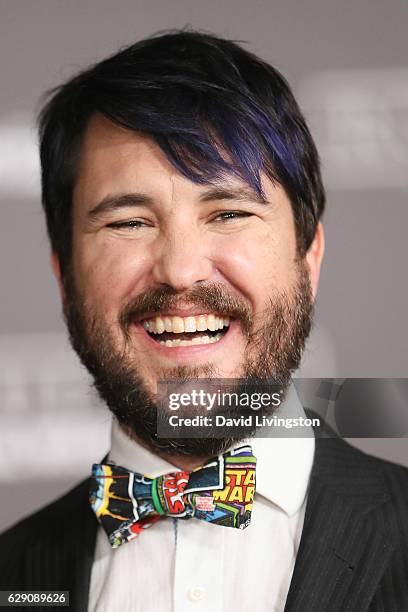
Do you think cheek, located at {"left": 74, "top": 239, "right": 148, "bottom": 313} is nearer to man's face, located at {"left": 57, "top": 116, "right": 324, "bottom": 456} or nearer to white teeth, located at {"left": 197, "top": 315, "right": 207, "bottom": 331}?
man's face, located at {"left": 57, "top": 116, "right": 324, "bottom": 456}

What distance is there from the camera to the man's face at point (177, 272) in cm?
168

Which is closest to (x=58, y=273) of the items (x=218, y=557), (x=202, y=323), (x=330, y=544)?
(x=202, y=323)

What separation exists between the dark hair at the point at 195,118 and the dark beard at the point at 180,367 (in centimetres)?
16

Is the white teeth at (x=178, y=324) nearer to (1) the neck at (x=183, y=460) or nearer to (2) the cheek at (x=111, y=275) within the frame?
(2) the cheek at (x=111, y=275)

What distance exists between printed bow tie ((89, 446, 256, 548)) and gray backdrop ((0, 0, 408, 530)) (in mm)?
698

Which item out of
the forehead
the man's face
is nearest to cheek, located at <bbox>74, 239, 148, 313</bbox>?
the man's face

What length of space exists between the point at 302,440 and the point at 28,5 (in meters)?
1.46

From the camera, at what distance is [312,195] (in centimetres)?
192

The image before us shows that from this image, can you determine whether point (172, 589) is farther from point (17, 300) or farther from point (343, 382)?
point (17, 300)

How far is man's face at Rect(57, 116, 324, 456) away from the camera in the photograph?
168 cm

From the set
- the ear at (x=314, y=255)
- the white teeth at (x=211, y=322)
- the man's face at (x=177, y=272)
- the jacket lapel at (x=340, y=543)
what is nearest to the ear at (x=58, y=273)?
the man's face at (x=177, y=272)

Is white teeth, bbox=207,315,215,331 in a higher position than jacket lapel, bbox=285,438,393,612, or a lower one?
higher

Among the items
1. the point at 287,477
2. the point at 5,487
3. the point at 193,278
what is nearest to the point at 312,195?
Answer: the point at 193,278

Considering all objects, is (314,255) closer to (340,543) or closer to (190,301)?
(190,301)
